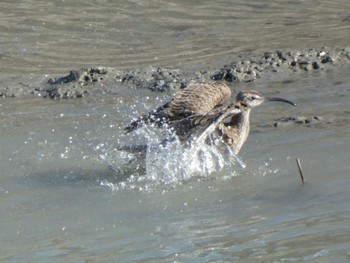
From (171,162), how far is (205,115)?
485 mm

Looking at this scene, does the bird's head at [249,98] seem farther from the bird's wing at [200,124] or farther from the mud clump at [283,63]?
the mud clump at [283,63]

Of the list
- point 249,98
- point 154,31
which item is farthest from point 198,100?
point 154,31

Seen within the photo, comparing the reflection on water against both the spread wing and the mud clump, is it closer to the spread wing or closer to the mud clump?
the mud clump

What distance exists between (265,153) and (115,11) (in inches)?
254

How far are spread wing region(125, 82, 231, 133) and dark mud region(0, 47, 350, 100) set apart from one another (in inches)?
99.1

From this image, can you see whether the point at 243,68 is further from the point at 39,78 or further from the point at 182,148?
the point at 182,148

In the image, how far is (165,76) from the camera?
1171cm

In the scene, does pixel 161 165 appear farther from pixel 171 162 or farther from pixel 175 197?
pixel 175 197

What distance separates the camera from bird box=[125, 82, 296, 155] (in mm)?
8391

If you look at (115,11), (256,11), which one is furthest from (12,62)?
(256,11)

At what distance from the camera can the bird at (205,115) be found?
839 cm

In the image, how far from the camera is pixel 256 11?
1470 cm

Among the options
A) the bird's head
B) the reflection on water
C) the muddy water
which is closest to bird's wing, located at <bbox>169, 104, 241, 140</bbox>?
the muddy water

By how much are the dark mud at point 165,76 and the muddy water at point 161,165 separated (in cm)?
21
